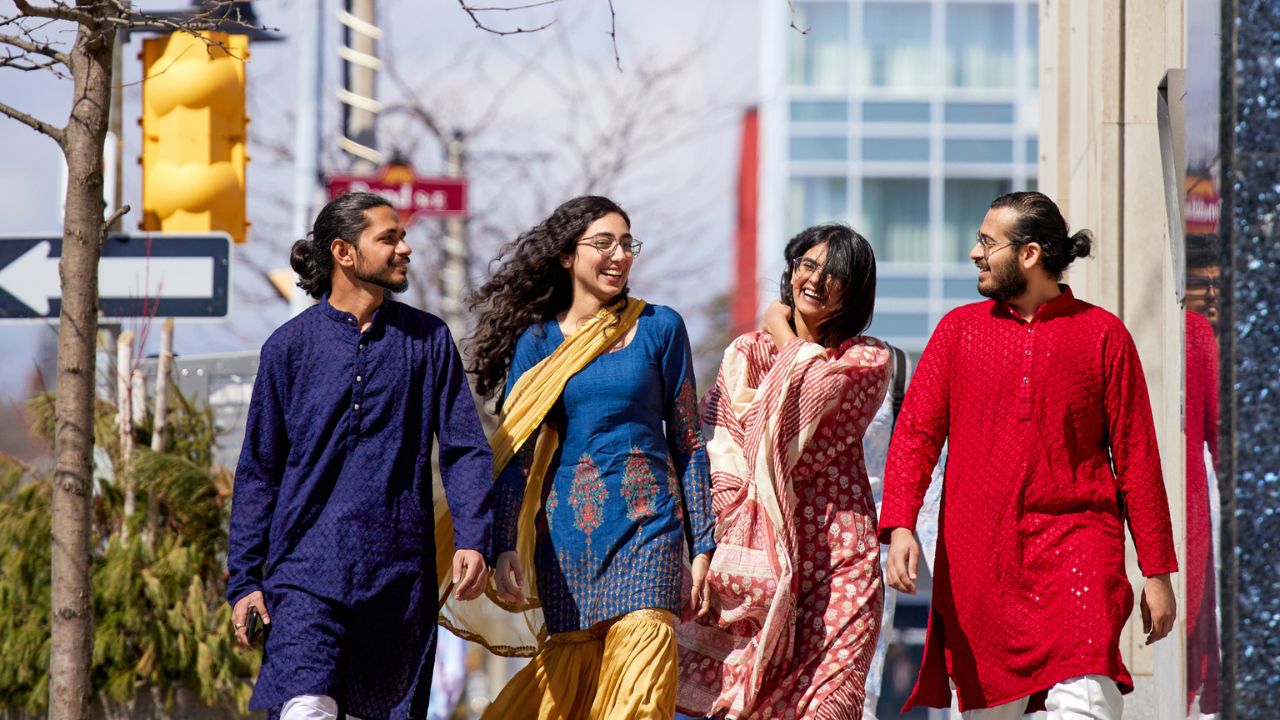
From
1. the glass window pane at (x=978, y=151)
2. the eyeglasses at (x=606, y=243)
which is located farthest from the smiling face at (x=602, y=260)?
the glass window pane at (x=978, y=151)

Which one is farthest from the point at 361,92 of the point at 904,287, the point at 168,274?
the point at 904,287

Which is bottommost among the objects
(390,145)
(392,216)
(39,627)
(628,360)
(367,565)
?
(39,627)

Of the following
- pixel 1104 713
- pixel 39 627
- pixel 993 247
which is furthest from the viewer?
pixel 39 627

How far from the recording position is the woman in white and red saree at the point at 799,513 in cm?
636

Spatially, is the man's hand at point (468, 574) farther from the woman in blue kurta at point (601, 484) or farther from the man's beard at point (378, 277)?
the man's beard at point (378, 277)

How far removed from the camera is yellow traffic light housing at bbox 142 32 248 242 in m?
9.16

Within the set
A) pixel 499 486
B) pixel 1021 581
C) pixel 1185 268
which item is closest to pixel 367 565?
pixel 499 486

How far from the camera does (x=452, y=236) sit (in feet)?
70.0

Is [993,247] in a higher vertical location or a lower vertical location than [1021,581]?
higher

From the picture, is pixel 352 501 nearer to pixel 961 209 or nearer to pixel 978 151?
pixel 978 151

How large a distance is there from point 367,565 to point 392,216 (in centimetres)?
109

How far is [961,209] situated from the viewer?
4053cm

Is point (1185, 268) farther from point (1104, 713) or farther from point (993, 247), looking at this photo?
point (1104, 713)

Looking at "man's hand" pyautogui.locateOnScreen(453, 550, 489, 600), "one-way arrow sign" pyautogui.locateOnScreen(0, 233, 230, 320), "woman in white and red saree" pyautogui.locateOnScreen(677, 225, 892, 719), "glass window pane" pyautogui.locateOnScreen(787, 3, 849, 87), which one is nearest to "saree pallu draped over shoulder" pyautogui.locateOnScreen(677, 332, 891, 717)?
"woman in white and red saree" pyautogui.locateOnScreen(677, 225, 892, 719)
